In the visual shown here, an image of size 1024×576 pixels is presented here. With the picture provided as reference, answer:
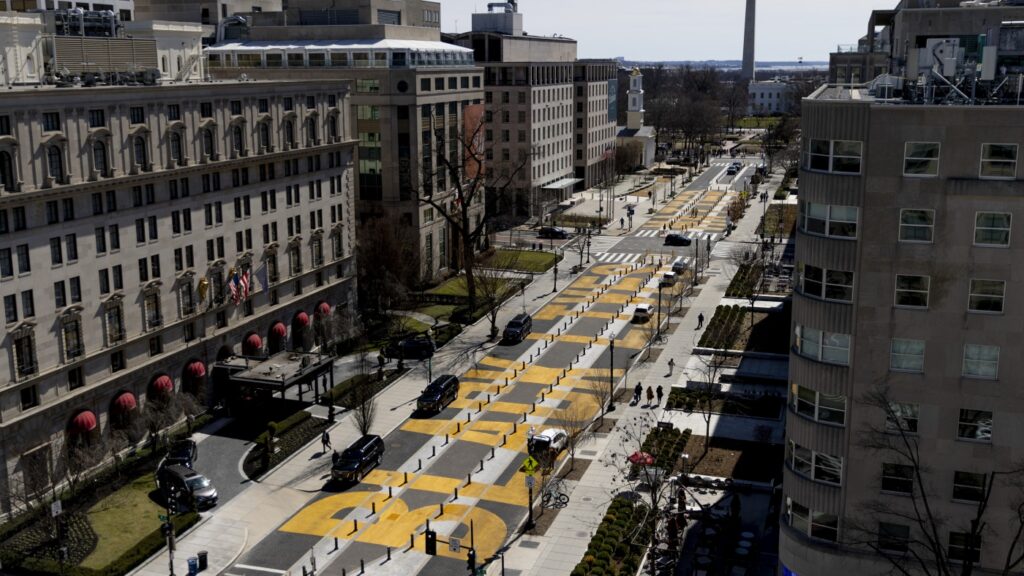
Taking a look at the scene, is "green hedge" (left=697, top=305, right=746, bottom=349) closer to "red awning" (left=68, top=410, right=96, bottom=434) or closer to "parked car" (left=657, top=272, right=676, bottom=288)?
"parked car" (left=657, top=272, right=676, bottom=288)

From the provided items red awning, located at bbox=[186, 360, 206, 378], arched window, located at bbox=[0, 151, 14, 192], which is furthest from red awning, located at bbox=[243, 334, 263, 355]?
arched window, located at bbox=[0, 151, 14, 192]

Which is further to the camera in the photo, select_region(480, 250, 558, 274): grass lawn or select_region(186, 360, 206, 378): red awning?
select_region(480, 250, 558, 274): grass lawn

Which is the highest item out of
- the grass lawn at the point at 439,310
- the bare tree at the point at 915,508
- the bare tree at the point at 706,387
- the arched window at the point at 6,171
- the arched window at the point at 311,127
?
the arched window at the point at 311,127

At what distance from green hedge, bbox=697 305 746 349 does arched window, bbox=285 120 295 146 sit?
37378 millimetres

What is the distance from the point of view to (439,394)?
229 ft

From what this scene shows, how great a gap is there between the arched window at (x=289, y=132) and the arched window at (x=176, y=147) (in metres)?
12.9

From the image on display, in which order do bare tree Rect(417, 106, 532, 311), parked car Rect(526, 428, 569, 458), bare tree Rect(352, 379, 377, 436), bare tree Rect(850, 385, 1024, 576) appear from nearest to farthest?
bare tree Rect(850, 385, 1024, 576) < parked car Rect(526, 428, 569, 458) < bare tree Rect(352, 379, 377, 436) < bare tree Rect(417, 106, 532, 311)

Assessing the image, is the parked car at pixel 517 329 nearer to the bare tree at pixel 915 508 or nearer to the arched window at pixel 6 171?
the arched window at pixel 6 171

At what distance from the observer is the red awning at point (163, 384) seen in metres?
65.4

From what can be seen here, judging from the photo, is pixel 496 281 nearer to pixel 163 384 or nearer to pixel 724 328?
pixel 724 328

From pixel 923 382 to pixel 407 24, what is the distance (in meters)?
89.8

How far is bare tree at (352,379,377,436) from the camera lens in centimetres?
6284

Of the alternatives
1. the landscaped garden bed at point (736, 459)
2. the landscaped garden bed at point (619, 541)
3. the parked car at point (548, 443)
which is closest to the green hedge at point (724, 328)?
the landscaped garden bed at point (736, 459)

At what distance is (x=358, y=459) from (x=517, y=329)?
29.7 metres
